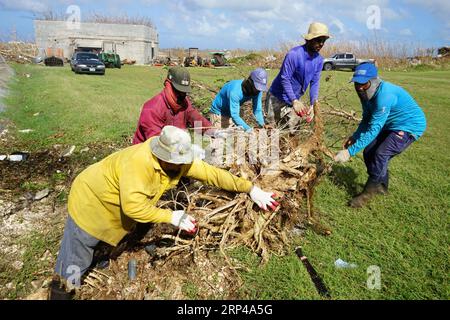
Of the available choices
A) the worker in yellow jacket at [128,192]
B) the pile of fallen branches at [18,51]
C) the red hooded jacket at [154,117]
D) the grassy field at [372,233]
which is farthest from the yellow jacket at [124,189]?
the pile of fallen branches at [18,51]

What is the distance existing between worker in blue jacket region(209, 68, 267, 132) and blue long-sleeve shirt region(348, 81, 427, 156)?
126cm

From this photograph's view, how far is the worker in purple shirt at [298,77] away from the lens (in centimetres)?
435

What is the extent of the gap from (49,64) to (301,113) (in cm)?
2893

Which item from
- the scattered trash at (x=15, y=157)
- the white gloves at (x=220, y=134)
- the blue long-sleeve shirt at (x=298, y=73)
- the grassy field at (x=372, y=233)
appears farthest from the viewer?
the scattered trash at (x=15, y=157)

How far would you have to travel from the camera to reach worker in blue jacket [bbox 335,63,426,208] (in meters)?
3.54

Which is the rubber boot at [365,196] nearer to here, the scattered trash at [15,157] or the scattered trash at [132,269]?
the scattered trash at [132,269]

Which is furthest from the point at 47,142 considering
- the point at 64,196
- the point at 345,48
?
the point at 345,48

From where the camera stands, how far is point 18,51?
31.3 m

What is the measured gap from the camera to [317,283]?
9.29 feet

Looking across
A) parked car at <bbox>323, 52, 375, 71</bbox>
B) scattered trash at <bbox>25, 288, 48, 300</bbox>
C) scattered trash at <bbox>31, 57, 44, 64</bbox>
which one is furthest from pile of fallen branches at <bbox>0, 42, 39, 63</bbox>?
scattered trash at <bbox>25, 288, 48, 300</bbox>

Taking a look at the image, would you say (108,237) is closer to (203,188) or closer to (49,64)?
(203,188)

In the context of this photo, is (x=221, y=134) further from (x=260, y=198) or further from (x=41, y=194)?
(x=41, y=194)

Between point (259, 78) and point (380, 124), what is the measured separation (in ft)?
4.85

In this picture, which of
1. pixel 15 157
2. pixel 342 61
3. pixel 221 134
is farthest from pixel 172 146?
pixel 342 61
